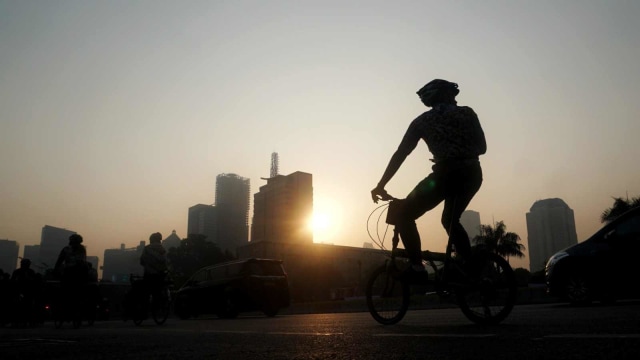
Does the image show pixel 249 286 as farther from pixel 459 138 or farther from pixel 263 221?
pixel 263 221

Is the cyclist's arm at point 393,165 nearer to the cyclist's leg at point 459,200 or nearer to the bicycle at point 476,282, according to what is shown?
the cyclist's leg at point 459,200

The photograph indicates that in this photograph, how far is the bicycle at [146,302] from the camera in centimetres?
1119

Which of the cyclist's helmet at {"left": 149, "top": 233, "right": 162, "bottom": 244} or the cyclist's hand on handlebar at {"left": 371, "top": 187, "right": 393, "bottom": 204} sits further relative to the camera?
the cyclist's helmet at {"left": 149, "top": 233, "right": 162, "bottom": 244}

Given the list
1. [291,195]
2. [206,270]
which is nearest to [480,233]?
[206,270]

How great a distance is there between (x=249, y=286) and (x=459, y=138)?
12.5 metres

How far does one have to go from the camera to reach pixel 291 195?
5984 inches

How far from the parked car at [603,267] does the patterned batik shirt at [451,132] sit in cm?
689

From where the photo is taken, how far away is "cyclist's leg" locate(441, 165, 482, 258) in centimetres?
489

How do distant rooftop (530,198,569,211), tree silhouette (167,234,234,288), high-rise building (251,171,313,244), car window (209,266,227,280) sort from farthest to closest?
high-rise building (251,171,313,244)
distant rooftop (530,198,569,211)
tree silhouette (167,234,234,288)
car window (209,266,227,280)

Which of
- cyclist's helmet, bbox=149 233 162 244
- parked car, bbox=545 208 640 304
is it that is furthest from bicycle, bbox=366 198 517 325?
cyclist's helmet, bbox=149 233 162 244

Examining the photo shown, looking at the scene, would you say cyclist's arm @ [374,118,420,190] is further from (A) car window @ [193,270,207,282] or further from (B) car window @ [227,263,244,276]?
(A) car window @ [193,270,207,282]

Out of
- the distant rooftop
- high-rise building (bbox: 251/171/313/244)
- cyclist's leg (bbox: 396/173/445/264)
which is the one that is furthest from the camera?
high-rise building (bbox: 251/171/313/244)

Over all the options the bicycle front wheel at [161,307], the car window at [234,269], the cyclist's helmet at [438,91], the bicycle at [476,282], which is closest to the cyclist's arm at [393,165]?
the cyclist's helmet at [438,91]

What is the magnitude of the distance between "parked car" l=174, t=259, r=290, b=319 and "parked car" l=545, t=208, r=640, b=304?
8.51 m
